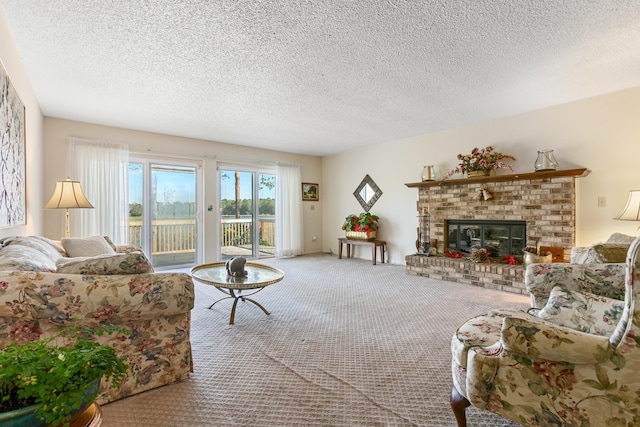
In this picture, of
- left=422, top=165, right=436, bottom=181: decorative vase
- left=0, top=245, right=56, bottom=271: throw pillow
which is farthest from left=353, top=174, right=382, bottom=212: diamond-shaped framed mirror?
left=0, top=245, right=56, bottom=271: throw pillow

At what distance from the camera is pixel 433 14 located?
78.8 inches

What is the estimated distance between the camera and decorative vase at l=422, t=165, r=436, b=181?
4.86 m

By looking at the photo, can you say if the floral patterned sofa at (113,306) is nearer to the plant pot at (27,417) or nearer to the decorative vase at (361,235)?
the plant pot at (27,417)

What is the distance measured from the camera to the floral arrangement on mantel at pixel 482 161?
4.20 metres

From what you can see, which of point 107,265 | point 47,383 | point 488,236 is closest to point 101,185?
point 107,265

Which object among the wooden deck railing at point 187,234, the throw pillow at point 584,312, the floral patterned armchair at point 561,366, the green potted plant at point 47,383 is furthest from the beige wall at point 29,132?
the throw pillow at point 584,312

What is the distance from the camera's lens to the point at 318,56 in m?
2.52

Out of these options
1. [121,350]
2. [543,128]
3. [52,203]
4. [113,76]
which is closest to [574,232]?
[543,128]

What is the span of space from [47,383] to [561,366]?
149cm

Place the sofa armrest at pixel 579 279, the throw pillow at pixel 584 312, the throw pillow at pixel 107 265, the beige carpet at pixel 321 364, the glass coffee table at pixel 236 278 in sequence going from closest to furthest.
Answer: the throw pillow at pixel 584 312
the beige carpet at pixel 321 364
the throw pillow at pixel 107 265
the sofa armrest at pixel 579 279
the glass coffee table at pixel 236 278

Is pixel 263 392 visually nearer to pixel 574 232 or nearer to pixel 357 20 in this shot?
pixel 357 20

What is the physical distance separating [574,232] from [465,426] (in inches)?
137

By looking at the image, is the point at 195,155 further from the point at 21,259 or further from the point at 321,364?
the point at 321,364

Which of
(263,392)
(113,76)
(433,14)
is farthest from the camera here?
(113,76)
